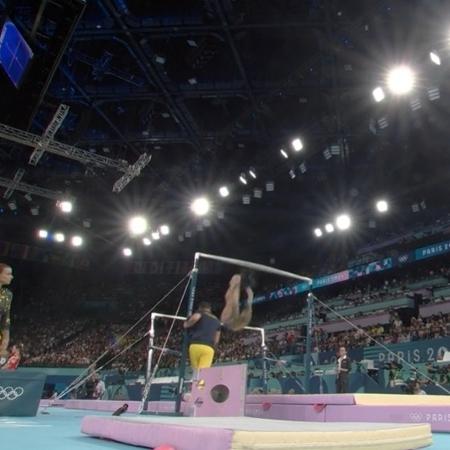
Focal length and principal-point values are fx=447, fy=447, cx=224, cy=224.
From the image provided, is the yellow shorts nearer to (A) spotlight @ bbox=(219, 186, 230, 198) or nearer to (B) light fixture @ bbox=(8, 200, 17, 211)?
(A) spotlight @ bbox=(219, 186, 230, 198)

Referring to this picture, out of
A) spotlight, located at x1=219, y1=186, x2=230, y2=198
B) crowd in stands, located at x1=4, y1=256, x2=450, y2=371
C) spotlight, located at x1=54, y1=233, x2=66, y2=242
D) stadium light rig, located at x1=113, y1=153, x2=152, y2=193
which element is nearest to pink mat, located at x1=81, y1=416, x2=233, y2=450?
stadium light rig, located at x1=113, y1=153, x2=152, y2=193

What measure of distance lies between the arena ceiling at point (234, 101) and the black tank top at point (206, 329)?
757cm

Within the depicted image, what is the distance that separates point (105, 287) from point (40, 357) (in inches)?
293

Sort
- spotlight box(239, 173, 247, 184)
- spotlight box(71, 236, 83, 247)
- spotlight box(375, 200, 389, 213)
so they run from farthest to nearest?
spotlight box(71, 236, 83, 247) < spotlight box(375, 200, 389, 213) < spotlight box(239, 173, 247, 184)

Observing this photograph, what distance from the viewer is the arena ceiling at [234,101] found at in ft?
36.4

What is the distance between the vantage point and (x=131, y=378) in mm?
20375

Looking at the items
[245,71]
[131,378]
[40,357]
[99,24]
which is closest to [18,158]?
[99,24]

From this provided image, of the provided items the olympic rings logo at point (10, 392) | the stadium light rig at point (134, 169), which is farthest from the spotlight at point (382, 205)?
the olympic rings logo at point (10, 392)

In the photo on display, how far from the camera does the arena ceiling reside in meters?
A: 11.1

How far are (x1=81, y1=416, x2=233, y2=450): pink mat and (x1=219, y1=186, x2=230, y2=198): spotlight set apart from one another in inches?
574

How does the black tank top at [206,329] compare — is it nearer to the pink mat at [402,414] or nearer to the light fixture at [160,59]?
the pink mat at [402,414]

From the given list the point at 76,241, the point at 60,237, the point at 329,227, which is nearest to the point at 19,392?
the point at 329,227

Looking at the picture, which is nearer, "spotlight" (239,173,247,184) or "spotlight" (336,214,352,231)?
"spotlight" (239,173,247,184)

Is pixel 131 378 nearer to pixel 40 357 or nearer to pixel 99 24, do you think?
pixel 40 357
